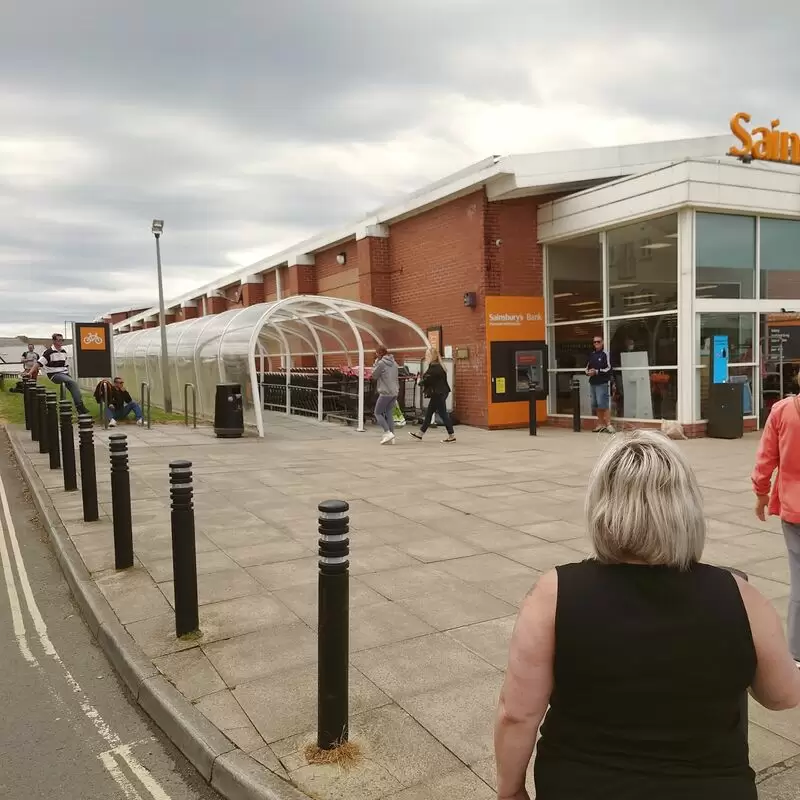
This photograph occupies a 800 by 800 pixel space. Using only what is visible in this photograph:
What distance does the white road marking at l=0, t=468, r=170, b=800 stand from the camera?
2.92 m

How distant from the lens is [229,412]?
43.9ft

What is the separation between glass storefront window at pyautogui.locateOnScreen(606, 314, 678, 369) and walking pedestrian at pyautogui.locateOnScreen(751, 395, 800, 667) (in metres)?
9.82

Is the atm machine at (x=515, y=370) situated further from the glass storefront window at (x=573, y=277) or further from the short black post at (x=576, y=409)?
the glass storefront window at (x=573, y=277)

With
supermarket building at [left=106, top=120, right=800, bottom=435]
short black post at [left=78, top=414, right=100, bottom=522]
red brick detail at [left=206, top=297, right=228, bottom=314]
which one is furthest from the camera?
red brick detail at [left=206, top=297, right=228, bottom=314]

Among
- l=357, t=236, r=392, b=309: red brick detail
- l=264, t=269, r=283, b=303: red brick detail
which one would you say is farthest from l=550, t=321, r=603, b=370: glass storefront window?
l=264, t=269, r=283, b=303: red brick detail

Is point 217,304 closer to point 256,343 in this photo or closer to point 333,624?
point 256,343

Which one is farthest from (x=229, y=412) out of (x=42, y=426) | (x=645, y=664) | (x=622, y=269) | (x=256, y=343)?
(x=645, y=664)

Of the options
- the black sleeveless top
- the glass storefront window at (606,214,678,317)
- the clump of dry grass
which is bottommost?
Answer: the clump of dry grass

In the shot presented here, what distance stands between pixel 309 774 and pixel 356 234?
58.8 feet

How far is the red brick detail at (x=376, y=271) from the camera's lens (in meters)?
18.3

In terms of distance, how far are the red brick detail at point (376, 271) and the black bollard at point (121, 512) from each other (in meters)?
13.3

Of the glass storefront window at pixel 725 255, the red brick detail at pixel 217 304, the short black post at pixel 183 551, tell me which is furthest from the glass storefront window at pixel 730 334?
the red brick detail at pixel 217 304

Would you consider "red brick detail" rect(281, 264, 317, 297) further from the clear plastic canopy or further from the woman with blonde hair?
the woman with blonde hair

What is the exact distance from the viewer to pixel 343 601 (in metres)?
2.84
